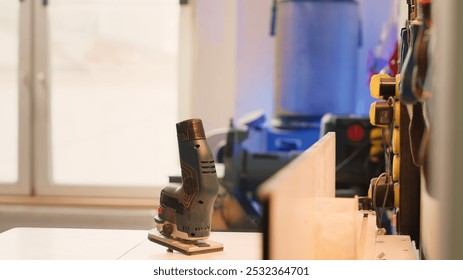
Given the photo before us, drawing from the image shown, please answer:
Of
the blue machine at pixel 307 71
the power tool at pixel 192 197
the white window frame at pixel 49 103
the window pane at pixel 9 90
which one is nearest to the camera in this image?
the power tool at pixel 192 197

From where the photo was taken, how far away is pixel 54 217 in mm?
3186

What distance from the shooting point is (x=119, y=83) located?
330cm

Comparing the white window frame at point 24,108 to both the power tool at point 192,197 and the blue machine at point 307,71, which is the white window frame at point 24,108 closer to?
the blue machine at point 307,71

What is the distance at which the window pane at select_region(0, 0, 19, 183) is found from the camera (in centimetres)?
330

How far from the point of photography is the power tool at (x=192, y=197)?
3.87 ft

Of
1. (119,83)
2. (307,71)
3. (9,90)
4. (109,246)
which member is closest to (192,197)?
(109,246)

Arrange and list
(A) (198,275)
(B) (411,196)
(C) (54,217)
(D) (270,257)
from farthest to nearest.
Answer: (C) (54,217)
(B) (411,196)
(A) (198,275)
(D) (270,257)

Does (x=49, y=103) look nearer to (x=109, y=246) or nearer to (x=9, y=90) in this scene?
(x=9, y=90)

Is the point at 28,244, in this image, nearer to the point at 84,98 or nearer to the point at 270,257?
the point at 270,257

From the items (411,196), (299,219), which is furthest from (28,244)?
(299,219)

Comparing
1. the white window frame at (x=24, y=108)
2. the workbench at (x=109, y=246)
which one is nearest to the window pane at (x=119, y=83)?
the white window frame at (x=24, y=108)

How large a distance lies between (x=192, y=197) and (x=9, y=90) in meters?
2.39

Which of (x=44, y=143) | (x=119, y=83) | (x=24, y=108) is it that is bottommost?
(x=44, y=143)

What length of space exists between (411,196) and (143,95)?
217 centimetres
